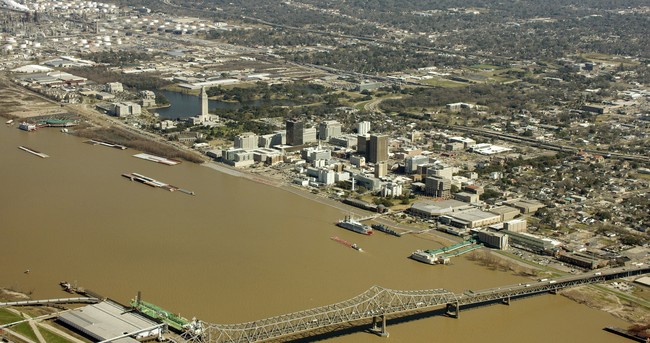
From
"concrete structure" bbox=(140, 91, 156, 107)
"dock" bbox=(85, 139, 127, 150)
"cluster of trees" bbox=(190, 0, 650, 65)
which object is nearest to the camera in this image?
"dock" bbox=(85, 139, 127, 150)

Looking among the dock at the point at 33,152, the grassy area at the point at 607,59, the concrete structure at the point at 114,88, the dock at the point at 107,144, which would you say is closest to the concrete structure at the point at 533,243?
the dock at the point at 107,144

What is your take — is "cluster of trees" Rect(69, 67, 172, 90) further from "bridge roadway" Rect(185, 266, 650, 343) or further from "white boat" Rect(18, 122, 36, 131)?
"bridge roadway" Rect(185, 266, 650, 343)

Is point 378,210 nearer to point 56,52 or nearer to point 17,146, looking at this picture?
point 17,146

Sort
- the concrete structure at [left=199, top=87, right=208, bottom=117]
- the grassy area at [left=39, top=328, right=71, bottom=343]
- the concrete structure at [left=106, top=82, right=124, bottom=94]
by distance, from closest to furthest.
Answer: the grassy area at [left=39, top=328, right=71, bottom=343] → the concrete structure at [left=199, top=87, right=208, bottom=117] → the concrete structure at [left=106, top=82, right=124, bottom=94]

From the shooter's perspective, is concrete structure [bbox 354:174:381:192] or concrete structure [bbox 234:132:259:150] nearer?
concrete structure [bbox 354:174:381:192]

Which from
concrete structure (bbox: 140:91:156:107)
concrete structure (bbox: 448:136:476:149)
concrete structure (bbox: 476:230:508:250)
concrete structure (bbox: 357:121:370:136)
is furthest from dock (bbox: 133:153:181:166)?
concrete structure (bbox: 476:230:508:250)

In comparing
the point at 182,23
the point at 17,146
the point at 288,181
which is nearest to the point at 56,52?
the point at 182,23

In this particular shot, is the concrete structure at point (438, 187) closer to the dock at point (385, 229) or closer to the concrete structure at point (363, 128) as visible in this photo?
the dock at point (385, 229)
